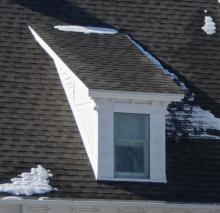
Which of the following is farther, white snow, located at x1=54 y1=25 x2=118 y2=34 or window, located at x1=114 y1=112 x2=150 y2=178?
white snow, located at x1=54 y1=25 x2=118 y2=34

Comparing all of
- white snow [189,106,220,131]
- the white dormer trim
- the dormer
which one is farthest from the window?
white snow [189,106,220,131]

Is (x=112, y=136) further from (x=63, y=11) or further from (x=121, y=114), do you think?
(x=63, y=11)

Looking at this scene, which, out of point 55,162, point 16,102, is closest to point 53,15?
point 16,102

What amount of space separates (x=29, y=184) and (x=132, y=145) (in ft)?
6.68

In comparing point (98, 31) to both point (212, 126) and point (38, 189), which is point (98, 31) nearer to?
point (212, 126)

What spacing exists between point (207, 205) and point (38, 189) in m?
2.76

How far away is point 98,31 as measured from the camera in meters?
21.1

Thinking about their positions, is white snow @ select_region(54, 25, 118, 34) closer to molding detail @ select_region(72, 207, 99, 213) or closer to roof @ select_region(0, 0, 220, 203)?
roof @ select_region(0, 0, 220, 203)

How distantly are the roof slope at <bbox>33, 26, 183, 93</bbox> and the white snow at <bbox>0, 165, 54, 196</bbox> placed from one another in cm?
171

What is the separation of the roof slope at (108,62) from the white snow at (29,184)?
1714 millimetres

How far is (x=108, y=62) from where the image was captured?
1964 cm

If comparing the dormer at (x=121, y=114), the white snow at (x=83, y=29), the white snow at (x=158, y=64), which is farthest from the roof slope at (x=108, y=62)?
the white snow at (x=158, y=64)

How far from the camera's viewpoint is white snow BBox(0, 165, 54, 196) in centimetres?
1762

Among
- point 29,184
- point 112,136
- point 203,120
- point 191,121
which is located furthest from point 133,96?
point 29,184
